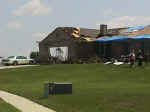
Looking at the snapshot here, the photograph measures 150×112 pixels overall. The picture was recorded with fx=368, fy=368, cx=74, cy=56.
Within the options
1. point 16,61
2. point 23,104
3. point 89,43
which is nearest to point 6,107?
point 23,104

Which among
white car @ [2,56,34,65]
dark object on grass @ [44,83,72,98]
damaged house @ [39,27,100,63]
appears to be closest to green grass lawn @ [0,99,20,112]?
dark object on grass @ [44,83,72,98]

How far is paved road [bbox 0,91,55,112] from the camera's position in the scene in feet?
41.6

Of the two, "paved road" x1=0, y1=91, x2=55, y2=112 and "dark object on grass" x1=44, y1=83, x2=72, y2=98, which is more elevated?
"dark object on grass" x1=44, y1=83, x2=72, y2=98

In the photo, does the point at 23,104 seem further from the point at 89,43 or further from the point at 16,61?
the point at 16,61

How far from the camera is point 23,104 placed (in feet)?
45.9

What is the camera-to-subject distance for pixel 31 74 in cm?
2839

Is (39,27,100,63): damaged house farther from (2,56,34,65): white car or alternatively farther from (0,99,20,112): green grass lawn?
(0,99,20,112): green grass lawn

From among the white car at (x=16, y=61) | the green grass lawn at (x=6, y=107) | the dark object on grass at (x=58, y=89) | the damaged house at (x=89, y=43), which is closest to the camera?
the green grass lawn at (x=6, y=107)

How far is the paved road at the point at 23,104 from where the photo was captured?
12.7m

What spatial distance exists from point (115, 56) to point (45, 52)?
33.7 ft

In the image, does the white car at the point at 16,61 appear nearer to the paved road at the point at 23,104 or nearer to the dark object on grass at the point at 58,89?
the paved road at the point at 23,104

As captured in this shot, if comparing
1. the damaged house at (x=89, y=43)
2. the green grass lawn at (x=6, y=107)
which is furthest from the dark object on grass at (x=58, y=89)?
the damaged house at (x=89, y=43)

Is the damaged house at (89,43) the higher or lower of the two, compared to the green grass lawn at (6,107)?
higher

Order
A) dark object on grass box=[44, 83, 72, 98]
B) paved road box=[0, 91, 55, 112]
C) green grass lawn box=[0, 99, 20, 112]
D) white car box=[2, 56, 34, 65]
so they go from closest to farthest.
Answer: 1. green grass lawn box=[0, 99, 20, 112]
2. paved road box=[0, 91, 55, 112]
3. dark object on grass box=[44, 83, 72, 98]
4. white car box=[2, 56, 34, 65]
